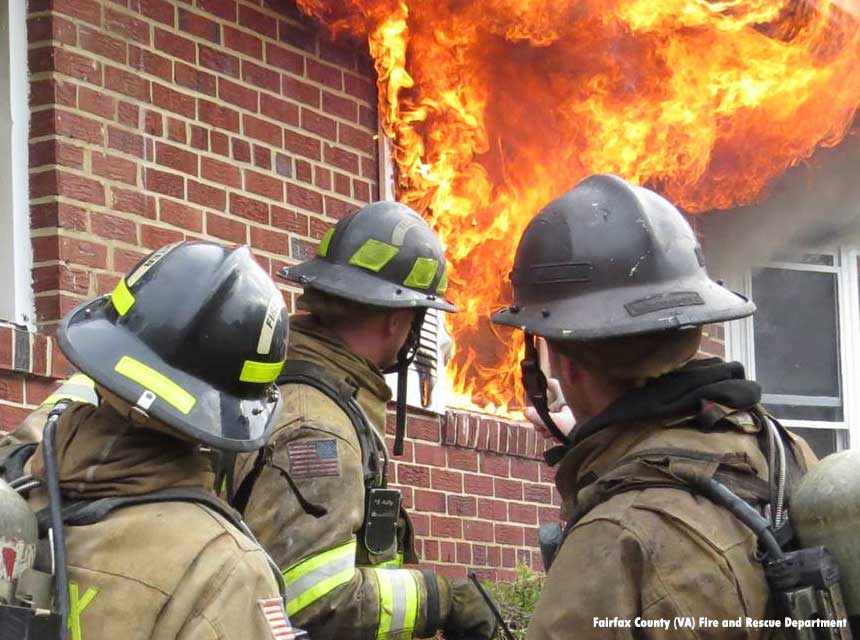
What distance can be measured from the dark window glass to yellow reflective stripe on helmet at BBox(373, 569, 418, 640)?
5154 millimetres

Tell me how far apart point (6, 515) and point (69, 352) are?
1.46 feet

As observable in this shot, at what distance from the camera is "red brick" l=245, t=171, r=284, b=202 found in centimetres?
597

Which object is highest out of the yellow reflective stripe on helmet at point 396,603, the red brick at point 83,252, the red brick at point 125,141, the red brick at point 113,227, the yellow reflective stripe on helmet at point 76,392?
the red brick at point 125,141

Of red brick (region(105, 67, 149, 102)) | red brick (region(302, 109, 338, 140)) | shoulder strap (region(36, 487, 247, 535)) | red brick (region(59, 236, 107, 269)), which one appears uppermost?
red brick (region(302, 109, 338, 140))

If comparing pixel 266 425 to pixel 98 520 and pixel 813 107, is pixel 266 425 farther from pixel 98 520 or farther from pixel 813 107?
pixel 813 107

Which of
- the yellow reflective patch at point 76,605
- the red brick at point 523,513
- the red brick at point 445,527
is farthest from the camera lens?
the red brick at point 523,513

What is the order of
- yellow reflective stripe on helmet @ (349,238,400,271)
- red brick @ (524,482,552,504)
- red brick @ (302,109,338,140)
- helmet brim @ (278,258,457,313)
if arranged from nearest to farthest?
helmet brim @ (278,258,457,313)
yellow reflective stripe on helmet @ (349,238,400,271)
red brick @ (302,109,338,140)
red brick @ (524,482,552,504)

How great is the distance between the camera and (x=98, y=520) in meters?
2.72

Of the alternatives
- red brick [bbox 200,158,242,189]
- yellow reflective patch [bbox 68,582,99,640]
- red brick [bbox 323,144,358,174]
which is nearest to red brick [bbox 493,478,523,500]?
red brick [bbox 323,144,358,174]

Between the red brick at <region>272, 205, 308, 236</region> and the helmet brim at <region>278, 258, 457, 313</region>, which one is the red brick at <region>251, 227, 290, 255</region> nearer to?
the red brick at <region>272, 205, 308, 236</region>

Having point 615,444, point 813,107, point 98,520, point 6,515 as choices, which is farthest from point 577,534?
point 813,107

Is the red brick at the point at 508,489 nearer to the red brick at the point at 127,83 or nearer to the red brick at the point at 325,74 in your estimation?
the red brick at the point at 325,74

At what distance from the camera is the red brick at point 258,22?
605 cm

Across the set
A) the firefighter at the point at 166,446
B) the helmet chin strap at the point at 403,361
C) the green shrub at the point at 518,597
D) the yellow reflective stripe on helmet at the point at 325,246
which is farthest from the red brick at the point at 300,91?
the firefighter at the point at 166,446
